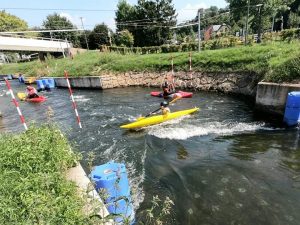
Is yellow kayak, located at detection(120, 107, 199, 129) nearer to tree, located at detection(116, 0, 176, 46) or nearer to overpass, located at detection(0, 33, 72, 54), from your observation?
overpass, located at detection(0, 33, 72, 54)

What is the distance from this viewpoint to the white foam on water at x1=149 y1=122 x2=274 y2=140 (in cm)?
864

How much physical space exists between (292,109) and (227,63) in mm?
7589

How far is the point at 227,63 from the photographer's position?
15195 millimetres

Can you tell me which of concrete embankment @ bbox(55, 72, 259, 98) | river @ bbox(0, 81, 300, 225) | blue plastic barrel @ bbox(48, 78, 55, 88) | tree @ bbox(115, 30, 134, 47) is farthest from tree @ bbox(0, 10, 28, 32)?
river @ bbox(0, 81, 300, 225)

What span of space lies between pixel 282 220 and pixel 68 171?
437 centimetres

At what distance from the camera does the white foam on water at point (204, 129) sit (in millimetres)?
8641

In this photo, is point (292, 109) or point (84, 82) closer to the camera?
point (292, 109)

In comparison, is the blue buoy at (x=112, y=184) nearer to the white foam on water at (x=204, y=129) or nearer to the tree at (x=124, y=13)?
the white foam on water at (x=204, y=129)

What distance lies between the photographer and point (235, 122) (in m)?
9.51

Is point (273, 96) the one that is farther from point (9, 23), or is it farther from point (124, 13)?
point (9, 23)

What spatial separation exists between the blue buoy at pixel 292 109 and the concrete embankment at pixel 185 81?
4.63 m

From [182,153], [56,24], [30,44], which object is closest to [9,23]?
[56,24]

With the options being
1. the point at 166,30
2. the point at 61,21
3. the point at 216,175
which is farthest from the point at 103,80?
the point at 61,21

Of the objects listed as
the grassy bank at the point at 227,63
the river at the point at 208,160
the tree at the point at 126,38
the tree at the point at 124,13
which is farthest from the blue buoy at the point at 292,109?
the tree at the point at 124,13
